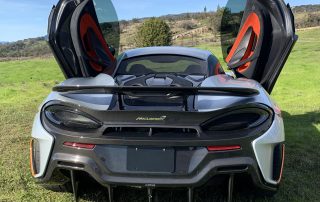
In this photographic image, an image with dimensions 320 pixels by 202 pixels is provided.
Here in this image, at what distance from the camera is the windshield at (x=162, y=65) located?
174 inches

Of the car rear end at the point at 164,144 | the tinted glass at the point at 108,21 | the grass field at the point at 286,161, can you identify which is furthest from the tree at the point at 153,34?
the car rear end at the point at 164,144

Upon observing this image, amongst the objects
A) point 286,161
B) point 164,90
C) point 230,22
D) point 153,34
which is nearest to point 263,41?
point 230,22

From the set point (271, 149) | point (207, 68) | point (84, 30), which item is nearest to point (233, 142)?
point (271, 149)

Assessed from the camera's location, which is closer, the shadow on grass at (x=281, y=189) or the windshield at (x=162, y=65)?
the shadow on grass at (x=281, y=189)

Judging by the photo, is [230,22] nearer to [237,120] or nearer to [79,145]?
[237,120]

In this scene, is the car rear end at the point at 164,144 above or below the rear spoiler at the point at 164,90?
below

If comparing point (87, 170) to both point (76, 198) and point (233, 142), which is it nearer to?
point (76, 198)

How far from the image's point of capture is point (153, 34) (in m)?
40.2

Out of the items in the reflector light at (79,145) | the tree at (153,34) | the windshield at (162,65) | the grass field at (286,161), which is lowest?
the tree at (153,34)

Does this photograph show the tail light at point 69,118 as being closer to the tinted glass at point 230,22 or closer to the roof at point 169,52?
the roof at point 169,52

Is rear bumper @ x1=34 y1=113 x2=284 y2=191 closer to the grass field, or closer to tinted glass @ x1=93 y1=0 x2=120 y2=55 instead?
the grass field

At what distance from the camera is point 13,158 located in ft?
16.3

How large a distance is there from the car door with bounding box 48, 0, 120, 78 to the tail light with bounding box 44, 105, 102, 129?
137 centimetres

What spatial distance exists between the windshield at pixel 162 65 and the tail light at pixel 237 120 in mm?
1411
